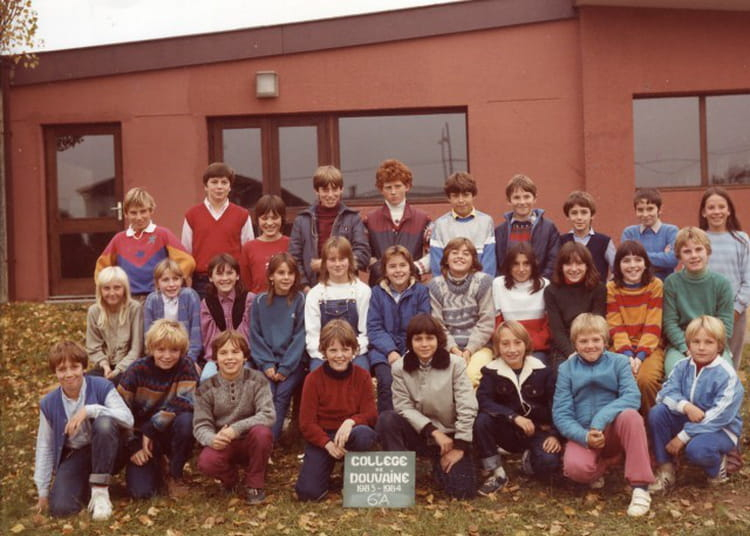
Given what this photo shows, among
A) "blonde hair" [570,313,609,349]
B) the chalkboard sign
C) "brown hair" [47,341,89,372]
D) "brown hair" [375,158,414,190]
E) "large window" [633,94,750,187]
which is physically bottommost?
the chalkboard sign

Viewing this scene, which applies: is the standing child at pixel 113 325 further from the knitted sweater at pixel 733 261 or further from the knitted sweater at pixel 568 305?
the knitted sweater at pixel 733 261

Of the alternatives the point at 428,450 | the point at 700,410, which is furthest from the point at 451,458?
the point at 700,410

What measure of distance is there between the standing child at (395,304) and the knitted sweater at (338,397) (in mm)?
509

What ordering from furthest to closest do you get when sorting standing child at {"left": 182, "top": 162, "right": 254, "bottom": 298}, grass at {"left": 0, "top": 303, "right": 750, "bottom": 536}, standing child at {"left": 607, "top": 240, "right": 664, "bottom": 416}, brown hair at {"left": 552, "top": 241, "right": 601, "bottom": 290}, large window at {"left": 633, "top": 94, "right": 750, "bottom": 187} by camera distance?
large window at {"left": 633, "top": 94, "right": 750, "bottom": 187} → standing child at {"left": 182, "top": 162, "right": 254, "bottom": 298} → brown hair at {"left": 552, "top": 241, "right": 601, "bottom": 290} → standing child at {"left": 607, "top": 240, "right": 664, "bottom": 416} → grass at {"left": 0, "top": 303, "right": 750, "bottom": 536}

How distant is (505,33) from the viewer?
11.5m

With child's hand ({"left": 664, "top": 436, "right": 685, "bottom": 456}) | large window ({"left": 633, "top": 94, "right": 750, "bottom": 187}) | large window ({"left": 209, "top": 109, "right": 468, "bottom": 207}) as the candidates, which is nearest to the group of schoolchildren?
child's hand ({"left": 664, "top": 436, "right": 685, "bottom": 456})

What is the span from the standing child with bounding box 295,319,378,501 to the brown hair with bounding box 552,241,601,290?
5.24ft

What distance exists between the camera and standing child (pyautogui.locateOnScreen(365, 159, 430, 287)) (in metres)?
6.84

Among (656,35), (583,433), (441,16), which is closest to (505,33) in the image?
(441,16)

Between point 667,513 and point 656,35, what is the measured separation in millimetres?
8100

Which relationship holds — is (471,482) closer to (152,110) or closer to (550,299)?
(550,299)

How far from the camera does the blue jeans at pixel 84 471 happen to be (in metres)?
5.25

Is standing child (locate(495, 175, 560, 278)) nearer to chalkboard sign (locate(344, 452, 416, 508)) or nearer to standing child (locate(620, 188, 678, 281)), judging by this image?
standing child (locate(620, 188, 678, 281))

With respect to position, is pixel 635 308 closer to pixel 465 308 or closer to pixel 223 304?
pixel 465 308
